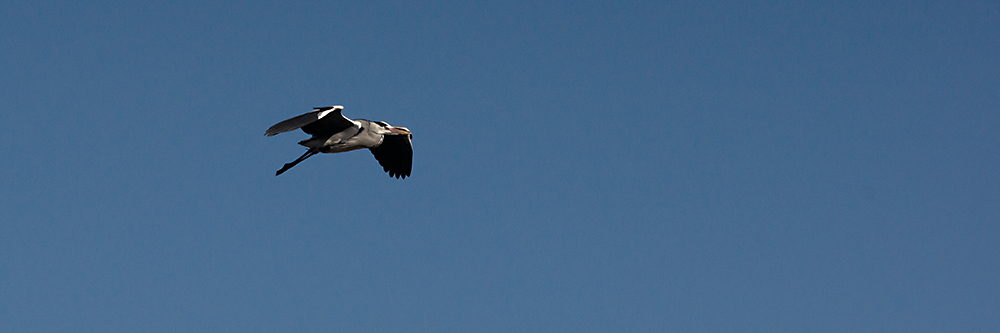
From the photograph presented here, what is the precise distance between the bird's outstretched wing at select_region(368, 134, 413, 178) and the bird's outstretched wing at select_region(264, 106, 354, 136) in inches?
222

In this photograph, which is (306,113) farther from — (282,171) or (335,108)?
(282,171)

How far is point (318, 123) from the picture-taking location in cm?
2911

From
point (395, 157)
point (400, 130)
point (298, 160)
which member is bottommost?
point (298, 160)

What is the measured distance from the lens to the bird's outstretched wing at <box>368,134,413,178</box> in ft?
115

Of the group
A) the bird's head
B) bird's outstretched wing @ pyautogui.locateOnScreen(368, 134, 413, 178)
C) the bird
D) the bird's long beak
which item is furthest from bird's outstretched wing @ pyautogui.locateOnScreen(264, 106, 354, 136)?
bird's outstretched wing @ pyautogui.locateOnScreen(368, 134, 413, 178)

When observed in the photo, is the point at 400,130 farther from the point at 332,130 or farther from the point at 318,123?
the point at 318,123

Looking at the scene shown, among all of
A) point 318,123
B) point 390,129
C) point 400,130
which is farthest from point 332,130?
point 400,130

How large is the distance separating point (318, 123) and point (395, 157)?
21.4 feet

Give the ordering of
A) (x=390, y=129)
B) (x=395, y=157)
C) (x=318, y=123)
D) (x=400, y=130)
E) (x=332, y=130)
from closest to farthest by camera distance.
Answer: (x=318, y=123) → (x=332, y=130) → (x=390, y=129) → (x=400, y=130) → (x=395, y=157)

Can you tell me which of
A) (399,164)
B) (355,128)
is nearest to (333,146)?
(355,128)

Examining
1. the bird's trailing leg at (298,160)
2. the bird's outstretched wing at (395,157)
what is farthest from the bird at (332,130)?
the bird's outstretched wing at (395,157)

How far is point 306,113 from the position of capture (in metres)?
27.5

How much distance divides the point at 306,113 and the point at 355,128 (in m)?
2.36

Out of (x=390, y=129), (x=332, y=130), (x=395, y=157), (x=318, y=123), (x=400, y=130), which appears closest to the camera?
(x=318, y=123)
